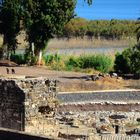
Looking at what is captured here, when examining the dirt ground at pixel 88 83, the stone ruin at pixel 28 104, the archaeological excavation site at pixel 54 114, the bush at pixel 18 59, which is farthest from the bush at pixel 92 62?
the stone ruin at pixel 28 104

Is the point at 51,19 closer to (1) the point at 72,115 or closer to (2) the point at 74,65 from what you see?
(2) the point at 74,65

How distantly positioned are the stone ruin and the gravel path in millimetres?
16469

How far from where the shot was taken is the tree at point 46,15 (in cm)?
5841

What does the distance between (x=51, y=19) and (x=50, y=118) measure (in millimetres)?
35957

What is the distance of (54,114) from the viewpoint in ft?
75.6

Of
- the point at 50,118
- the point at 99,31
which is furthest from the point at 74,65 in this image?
the point at 99,31

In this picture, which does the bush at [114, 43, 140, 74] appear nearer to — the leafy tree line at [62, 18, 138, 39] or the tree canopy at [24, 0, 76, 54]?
the tree canopy at [24, 0, 76, 54]

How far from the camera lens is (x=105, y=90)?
144 feet

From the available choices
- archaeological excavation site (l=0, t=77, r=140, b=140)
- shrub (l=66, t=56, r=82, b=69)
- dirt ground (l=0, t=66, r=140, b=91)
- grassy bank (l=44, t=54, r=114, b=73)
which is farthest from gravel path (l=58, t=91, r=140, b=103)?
shrub (l=66, t=56, r=82, b=69)

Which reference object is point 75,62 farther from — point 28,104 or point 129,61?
point 28,104

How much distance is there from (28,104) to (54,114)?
153 cm

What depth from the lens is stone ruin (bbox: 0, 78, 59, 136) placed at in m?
21.8

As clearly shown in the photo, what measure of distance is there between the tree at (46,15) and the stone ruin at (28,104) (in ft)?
117

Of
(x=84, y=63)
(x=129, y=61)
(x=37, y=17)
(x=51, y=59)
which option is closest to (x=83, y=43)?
(x=51, y=59)
